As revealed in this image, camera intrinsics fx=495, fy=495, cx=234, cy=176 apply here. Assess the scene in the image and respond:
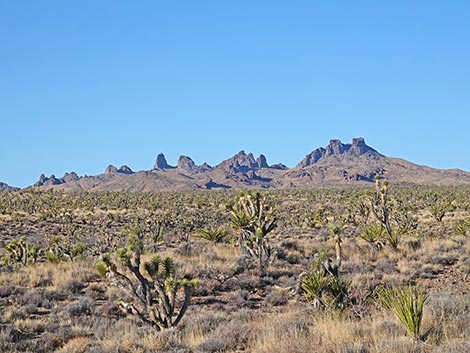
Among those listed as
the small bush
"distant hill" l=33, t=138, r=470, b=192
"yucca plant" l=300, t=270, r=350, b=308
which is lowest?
the small bush

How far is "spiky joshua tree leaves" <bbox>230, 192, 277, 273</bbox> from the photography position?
53.9ft

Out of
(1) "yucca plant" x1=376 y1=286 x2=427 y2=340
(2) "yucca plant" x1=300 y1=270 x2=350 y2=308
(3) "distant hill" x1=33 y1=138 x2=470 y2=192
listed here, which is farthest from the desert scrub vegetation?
(3) "distant hill" x1=33 y1=138 x2=470 y2=192

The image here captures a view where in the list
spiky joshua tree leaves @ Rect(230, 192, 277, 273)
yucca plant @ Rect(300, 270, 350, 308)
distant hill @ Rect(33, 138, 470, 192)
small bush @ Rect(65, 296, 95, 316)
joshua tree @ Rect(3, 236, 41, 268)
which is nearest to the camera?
yucca plant @ Rect(300, 270, 350, 308)

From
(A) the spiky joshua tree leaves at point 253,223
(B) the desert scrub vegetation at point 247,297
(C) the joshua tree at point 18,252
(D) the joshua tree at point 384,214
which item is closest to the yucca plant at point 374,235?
(B) the desert scrub vegetation at point 247,297

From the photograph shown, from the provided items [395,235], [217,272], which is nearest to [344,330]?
[217,272]

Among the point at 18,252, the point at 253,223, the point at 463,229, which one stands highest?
the point at 253,223

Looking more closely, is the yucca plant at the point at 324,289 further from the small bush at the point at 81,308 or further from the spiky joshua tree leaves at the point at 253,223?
the spiky joshua tree leaves at the point at 253,223

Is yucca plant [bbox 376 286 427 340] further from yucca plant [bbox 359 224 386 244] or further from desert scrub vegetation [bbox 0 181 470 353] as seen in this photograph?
yucca plant [bbox 359 224 386 244]

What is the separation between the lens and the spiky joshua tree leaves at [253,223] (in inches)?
647

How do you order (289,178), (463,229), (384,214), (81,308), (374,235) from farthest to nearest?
(289,178)
(463,229)
(384,214)
(374,235)
(81,308)

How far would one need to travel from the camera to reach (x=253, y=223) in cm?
1712

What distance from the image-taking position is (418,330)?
6215mm

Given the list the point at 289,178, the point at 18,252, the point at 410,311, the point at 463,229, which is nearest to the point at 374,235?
the point at 463,229

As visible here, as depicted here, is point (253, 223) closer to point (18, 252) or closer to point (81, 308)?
point (81, 308)
